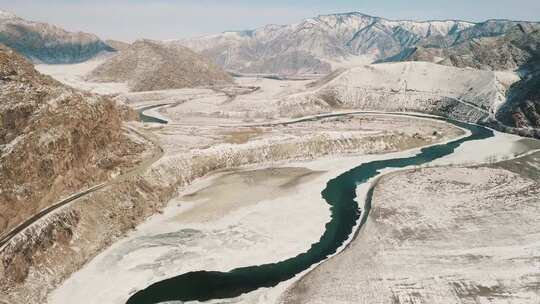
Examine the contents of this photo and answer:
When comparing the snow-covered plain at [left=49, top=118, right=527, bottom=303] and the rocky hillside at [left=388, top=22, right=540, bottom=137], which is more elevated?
the rocky hillside at [left=388, top=22, right=540, bottom=137]

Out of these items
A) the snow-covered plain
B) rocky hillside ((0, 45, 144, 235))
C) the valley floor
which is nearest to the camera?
the valley floor

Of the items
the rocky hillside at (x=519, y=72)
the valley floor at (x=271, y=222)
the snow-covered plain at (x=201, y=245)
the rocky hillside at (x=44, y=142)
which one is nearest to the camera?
the valley floor at (x=271, y=222)

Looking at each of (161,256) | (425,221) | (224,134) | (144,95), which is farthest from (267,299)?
(144,95)

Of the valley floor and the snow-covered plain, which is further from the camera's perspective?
the snow-covered plain

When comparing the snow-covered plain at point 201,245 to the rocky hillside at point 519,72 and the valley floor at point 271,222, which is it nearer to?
the valley floor at point 271,222

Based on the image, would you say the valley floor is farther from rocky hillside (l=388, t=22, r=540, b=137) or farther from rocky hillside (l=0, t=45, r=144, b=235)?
rocky hillside (l=388, t=22, r=540, b=137)

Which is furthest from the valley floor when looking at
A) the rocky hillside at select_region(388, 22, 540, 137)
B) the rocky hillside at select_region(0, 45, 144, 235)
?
the rocky hillside at select_region(388, 22, 540, 137)

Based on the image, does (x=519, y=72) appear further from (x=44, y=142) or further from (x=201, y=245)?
(x=44, y=142)

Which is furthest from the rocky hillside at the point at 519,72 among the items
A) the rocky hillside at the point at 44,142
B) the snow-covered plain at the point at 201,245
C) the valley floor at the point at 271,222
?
the rocky hillside at the point at 44,142
